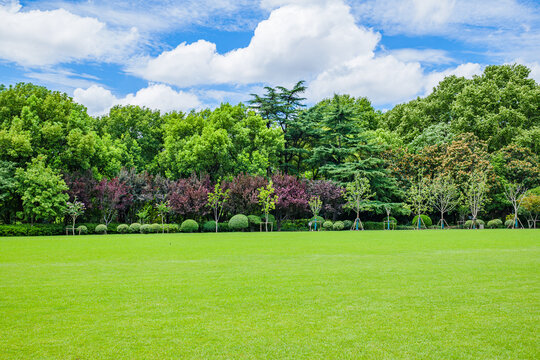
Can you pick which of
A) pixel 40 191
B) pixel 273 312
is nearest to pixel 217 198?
pixel 40 191

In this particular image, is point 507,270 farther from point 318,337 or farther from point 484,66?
point 484,66

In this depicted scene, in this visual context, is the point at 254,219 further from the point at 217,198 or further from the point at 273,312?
the point at 273,312

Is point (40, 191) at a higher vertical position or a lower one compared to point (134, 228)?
higher

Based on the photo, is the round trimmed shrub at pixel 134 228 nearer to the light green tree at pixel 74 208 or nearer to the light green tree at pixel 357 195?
the light green tree at pixel 74 208

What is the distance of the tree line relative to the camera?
35.8 m

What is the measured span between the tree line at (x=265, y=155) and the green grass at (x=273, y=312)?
26.8 m

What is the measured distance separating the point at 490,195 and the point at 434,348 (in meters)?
45.7

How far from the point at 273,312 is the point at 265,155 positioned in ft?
126

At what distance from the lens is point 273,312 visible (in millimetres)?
6320

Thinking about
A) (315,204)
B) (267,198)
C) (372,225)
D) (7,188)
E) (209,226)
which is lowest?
(372,225)

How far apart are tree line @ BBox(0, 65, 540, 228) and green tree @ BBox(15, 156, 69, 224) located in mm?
102

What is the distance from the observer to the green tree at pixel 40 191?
3153cm

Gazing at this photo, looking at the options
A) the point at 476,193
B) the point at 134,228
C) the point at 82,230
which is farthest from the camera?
the point at 476,193

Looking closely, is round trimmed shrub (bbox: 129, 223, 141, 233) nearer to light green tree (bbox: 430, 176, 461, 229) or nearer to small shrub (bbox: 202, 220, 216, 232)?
small shrub (bbox: 202, 220, 216, 232)
